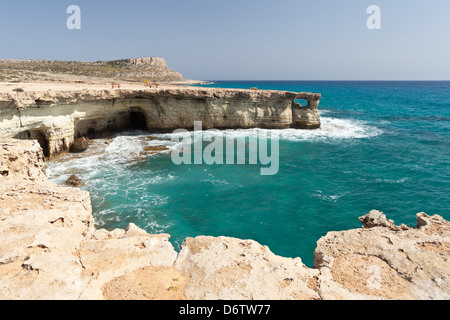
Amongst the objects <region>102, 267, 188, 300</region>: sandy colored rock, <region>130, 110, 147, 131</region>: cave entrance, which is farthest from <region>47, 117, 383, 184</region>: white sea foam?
<region>102, 267, 188, 300</region>: sandy colored rock

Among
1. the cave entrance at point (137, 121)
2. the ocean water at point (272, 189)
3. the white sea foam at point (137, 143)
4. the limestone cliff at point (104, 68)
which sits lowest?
the ocean water at point (272, 189)

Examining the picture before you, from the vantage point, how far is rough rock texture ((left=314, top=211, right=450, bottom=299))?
5.21m

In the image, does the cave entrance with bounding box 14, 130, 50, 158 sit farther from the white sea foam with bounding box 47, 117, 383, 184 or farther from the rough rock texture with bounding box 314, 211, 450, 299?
the rough rock texture with bounding box 314, 211, 450, 299

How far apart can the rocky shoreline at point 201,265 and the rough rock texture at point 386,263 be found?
22 mm

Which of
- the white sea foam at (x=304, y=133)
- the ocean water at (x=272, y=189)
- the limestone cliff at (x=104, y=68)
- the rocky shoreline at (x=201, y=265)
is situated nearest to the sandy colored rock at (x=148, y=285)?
the rocky shoreline at (x=201, y=265)

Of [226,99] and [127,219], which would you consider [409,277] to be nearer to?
[127,219]

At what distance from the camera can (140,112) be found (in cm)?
3266

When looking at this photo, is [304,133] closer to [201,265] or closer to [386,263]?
[386,263]

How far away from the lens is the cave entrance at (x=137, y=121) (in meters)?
32.8

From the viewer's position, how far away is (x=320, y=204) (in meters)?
15.0

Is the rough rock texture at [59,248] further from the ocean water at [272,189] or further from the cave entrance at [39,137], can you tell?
the cave entrance at [39,137]

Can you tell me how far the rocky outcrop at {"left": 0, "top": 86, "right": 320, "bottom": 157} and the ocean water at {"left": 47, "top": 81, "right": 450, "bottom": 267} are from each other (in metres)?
2.82
